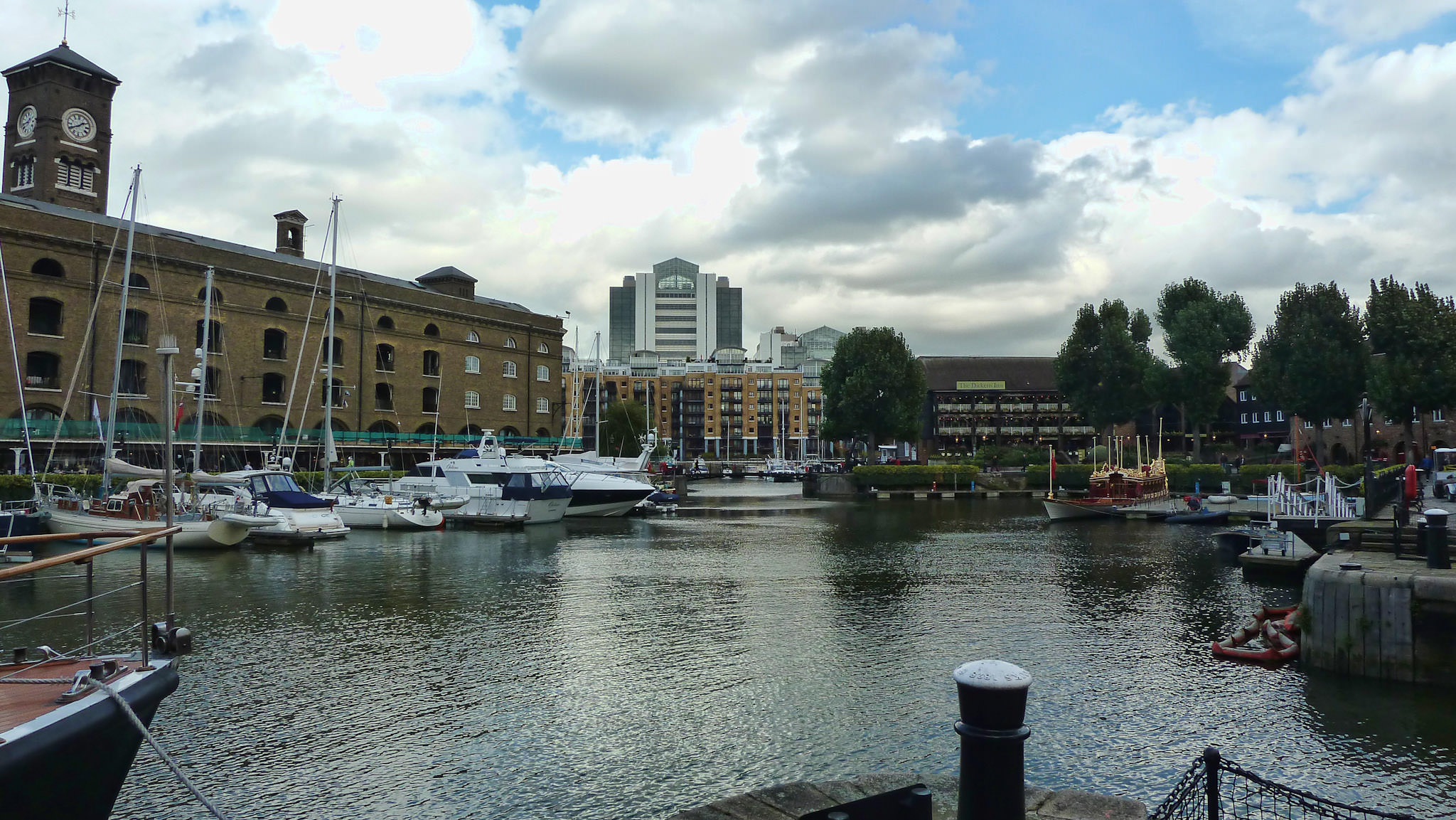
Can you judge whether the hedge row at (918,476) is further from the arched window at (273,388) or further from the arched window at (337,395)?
the arched window at (273,388)

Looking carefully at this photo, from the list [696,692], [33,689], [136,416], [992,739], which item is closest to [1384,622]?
[696,692]

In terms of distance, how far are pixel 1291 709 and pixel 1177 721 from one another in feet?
5.95

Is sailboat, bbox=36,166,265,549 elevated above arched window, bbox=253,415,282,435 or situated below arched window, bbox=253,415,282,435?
below

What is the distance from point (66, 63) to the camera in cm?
6350

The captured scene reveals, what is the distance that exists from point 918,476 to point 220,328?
54102 millimetres

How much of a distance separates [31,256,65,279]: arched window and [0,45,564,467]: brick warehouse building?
0.08 meters

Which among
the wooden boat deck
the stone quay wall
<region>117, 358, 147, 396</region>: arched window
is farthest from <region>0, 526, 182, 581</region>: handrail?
<region>117, 358, 147, 396</region>: arched window

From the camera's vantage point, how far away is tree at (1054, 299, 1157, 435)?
7431cm

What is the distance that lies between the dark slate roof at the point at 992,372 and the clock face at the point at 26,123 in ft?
309

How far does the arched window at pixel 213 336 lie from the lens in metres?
55.7

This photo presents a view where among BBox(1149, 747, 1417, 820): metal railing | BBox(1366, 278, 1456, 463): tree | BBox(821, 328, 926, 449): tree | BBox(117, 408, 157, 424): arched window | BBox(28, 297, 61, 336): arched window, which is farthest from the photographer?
BBox(821, 328, 926, 449): tree

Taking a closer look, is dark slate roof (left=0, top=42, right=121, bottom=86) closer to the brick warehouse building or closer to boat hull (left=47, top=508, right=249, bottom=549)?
the brick warehouse building

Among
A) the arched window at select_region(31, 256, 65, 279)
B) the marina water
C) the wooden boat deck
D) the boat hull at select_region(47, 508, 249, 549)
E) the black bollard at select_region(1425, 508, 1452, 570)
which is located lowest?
the marina water

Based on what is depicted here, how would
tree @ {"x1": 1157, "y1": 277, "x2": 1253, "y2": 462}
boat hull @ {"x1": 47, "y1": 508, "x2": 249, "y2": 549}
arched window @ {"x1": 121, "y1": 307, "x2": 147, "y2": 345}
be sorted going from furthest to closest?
tree @ {"x1": 1157, "y1": 277, "x2": 1253, "y2": 462}, arched window @ {"x1": 121, "y1": 307, "x2": 147, "y2": 345}, boat hull @ {"x1": 47, "y1": 508, "x2": 249, "y2": 549}
